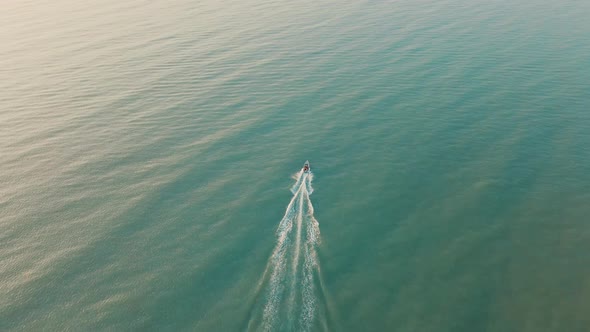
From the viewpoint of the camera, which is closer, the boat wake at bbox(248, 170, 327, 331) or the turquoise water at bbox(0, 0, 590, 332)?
the boat wake at bbox(248, 170, 327, 331)

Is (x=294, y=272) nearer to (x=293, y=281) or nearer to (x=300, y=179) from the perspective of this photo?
(x=293, y=281)

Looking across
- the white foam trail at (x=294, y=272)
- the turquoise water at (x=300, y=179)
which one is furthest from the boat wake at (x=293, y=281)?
the turquoise water at (x=300, y=179)

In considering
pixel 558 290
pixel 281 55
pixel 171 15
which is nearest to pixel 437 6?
pixel 281 55

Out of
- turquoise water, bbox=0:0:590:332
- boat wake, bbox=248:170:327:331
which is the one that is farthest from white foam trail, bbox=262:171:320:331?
turquoise water, bbox=0:0:590:332

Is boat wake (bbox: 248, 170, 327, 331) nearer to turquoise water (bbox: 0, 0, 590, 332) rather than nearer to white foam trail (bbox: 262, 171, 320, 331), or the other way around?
white foam trail (bbox: 262, 171, 320, 331)

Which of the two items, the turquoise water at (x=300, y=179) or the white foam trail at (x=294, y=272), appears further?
the turquoise water at (x=300, y=179)

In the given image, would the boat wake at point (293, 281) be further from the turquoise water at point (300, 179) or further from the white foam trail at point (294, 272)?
the turquoise water at point (300, 179)
